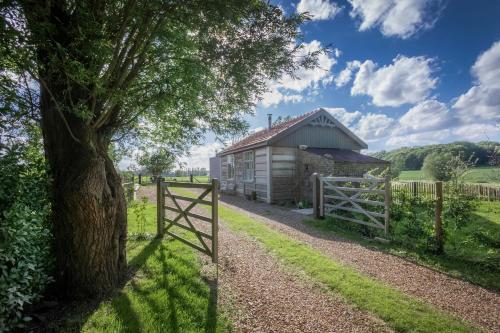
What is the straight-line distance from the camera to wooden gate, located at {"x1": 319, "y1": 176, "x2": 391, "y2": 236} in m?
7.00

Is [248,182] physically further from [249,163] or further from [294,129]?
[294,129]

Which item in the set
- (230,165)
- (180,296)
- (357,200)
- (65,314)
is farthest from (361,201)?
(230,165)

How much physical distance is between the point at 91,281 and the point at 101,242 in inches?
22.4

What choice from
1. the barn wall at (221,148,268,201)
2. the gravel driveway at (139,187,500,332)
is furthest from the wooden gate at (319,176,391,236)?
the barn wall at (221,148,268,201)

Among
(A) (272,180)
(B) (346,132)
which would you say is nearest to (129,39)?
(A) (272,180)

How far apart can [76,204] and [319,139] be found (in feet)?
44.1

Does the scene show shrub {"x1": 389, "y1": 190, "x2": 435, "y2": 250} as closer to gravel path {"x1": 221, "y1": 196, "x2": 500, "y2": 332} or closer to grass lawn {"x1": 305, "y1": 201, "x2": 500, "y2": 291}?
grass lawn {"x1": 305, "y1": 201, "x2": 500, "y2": 291}

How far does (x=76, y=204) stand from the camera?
3.67 m

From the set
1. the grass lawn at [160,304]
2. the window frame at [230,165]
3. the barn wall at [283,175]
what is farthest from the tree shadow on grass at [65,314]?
the window frame at [230,165]

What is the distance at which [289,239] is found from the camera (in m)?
6.98

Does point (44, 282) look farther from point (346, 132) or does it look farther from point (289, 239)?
point (346, 132)

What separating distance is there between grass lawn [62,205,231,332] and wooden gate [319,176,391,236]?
16.5 feet

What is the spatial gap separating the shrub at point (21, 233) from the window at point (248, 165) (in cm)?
1280

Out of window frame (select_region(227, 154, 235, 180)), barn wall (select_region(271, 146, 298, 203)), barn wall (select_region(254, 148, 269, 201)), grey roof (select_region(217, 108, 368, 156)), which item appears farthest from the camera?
window frame (select_region(227, 154, 235, 180))
